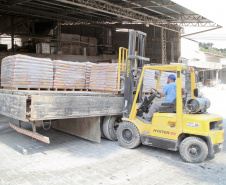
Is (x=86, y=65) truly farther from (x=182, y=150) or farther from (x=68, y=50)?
(x=68, y=50)

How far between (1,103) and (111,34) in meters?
21.2

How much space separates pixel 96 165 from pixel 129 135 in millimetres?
1343

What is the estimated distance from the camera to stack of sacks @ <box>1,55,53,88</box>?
18.2 ft

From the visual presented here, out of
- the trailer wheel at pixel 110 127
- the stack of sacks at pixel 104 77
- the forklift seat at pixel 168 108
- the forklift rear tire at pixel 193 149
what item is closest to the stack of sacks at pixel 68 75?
the stack of sacks at pixel 104 77

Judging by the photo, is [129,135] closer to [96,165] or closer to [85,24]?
[96,165]

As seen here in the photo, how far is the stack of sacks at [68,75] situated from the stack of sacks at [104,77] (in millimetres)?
318

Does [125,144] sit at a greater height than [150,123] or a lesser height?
lesser

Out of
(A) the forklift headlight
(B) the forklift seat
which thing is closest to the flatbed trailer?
(B) the forklift seat

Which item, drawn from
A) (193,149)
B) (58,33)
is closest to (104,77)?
(193,149)

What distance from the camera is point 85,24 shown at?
70.6ft

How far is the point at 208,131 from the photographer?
4535 mm

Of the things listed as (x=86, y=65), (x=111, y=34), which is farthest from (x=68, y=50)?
(x=86, y=65)

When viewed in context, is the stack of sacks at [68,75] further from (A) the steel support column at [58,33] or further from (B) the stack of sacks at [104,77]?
(A) the steel support column at [58,33]

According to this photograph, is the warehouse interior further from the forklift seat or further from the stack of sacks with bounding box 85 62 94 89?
the forklift seat
